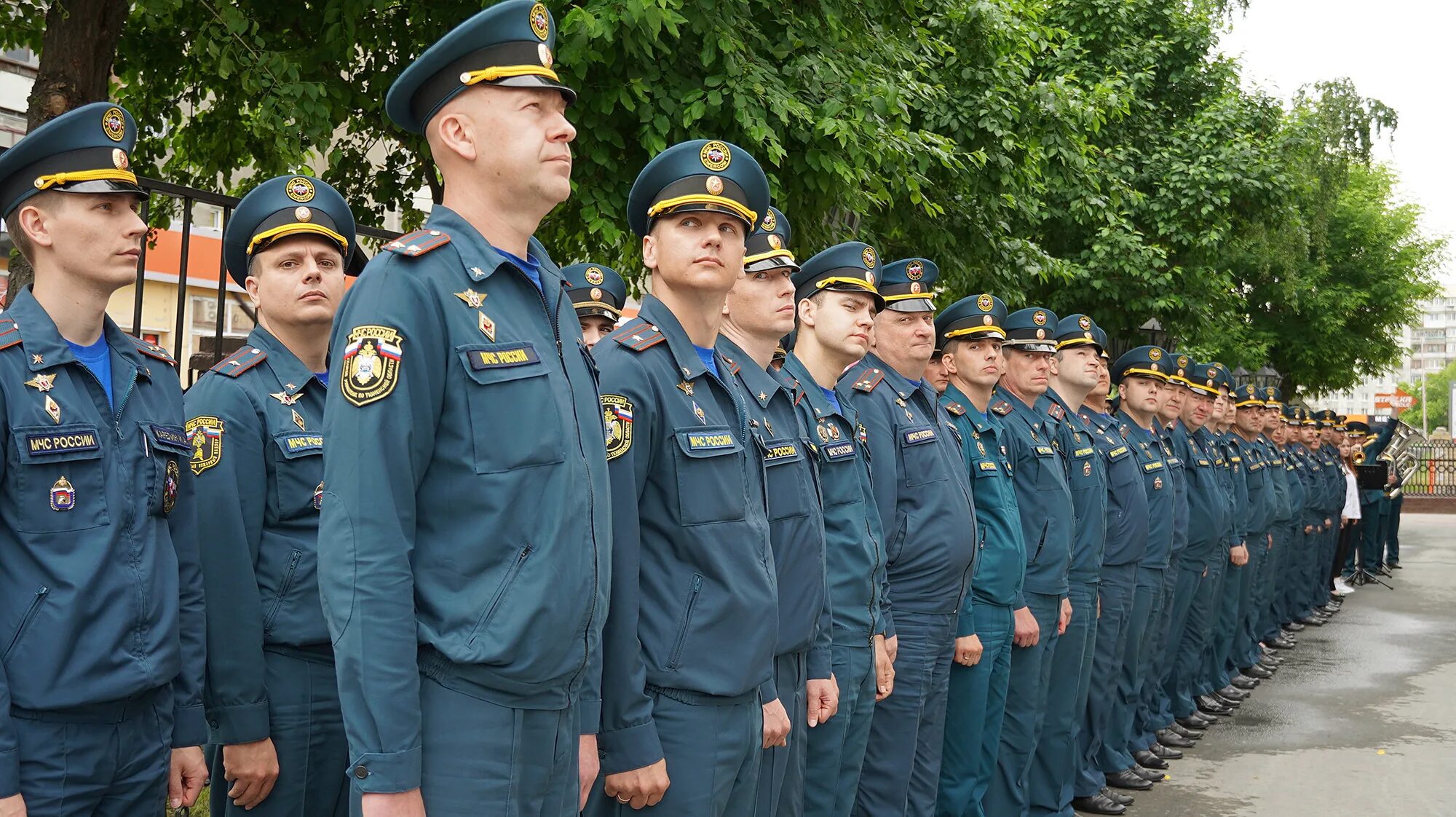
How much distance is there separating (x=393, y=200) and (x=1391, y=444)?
63.5 ft

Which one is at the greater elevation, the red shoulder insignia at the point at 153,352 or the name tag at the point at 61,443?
the red shoulder insignia at the point at 153,352

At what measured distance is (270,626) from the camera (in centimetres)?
332

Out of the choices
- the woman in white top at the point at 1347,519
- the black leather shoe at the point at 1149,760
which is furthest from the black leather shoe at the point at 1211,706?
the woman in white top at the point at 1347,519

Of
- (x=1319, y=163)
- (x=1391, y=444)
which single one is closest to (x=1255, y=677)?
(x=1391, y=444)

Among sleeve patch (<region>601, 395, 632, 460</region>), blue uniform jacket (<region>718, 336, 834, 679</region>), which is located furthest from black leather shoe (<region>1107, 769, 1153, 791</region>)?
sleeve patch (<region>601, 395, 632, 460</region>)

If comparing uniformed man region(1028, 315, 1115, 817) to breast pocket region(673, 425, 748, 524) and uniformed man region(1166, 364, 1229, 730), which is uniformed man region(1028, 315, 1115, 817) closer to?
uniformed man region(1166, 364, 1229, 730)

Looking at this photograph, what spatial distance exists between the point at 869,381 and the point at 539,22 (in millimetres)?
2924

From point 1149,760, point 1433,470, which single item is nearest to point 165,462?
point 1149,760

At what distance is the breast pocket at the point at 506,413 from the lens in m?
2.39

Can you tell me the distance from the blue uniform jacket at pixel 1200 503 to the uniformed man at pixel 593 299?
15.6 ft

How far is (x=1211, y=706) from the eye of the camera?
9969mm

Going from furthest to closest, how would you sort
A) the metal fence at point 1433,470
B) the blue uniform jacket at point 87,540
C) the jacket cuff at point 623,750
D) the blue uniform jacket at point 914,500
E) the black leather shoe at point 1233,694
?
the metal fence at point 1433,470 < the black leather shoe at point 1233,694 < the blue uniform jacket at point 914,500 < the jacket cuff at point 623,750 < the blue uniform jacket at point 87,540

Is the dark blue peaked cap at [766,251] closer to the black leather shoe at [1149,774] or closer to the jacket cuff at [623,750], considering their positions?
the jacket cuff at [623,750]

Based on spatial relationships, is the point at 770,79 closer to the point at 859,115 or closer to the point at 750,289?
the point at 859,115
